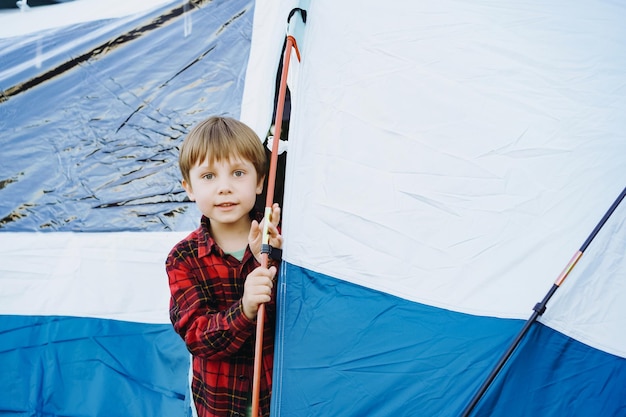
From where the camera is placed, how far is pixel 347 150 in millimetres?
1324

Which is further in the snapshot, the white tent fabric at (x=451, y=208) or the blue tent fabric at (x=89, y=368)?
the blue tent fabric at (x=89, y=368)

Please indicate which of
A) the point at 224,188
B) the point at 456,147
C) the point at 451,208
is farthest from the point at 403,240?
the point at 224,188

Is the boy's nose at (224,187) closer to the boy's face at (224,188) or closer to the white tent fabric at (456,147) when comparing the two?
the boy's face at (224,188)

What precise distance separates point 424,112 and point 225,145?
445 millimetres

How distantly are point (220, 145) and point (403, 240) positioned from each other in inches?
17.1

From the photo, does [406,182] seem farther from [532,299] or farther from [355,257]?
[532,299]

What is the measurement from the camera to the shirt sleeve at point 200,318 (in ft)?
3.75

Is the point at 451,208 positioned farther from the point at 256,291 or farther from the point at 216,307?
the point at 216,307

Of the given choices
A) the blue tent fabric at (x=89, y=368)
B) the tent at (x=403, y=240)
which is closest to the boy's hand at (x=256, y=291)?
the tent at (x=403, y=240)

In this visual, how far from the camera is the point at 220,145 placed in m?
1.26

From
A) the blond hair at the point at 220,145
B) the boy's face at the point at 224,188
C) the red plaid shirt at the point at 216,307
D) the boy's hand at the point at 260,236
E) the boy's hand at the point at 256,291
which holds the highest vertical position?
the blond hair at the point at 220,145

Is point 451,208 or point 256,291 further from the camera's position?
point 451,208

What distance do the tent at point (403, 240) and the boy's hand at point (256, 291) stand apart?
0.45 ft

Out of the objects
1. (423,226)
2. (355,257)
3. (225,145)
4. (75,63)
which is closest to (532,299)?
(423,226)
